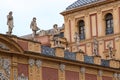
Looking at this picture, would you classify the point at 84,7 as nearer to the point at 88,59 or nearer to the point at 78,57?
the point at 88,59

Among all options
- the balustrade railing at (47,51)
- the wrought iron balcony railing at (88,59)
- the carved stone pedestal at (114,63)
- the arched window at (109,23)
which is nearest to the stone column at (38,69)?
the balustrade railing at (47,51)

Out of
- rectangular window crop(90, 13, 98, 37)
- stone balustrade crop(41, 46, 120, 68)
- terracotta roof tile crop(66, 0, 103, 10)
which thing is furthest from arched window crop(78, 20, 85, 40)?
stone balustrade crop(41, 46, 120, 68)

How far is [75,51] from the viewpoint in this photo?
4500cm

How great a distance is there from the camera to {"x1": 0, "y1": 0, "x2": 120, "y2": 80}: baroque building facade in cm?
3209

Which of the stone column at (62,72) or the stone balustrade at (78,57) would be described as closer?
the stone balustrade at (78,57)

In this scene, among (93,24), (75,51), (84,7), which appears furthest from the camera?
(84,7)

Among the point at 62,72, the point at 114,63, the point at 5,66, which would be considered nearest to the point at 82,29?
the point at 114,63

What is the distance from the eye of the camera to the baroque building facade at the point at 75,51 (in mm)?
32094

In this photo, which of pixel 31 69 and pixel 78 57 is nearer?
pixel 31 69

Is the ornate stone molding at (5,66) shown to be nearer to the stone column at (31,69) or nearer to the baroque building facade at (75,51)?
the baroque building facade at (75,51)

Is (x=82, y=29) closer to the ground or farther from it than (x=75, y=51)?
farther from it

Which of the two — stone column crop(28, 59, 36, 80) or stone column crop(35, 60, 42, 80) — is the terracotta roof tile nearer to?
stone column crop(35, 60, 42, 80)

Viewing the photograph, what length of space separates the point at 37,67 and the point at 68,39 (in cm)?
1879

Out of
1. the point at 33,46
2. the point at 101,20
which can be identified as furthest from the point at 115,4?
the point at 33,46
